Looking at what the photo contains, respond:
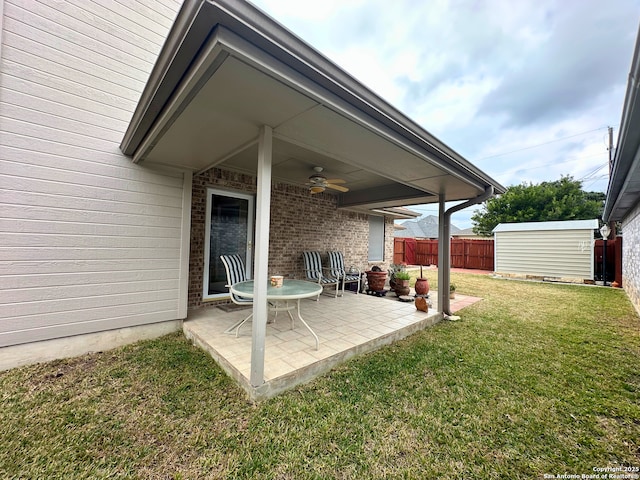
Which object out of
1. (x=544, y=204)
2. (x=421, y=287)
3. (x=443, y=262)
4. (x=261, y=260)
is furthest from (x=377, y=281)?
(x=544, y=204)

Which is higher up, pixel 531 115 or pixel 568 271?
pixel 531 115

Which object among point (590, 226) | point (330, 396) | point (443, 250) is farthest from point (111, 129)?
point (590, 226)

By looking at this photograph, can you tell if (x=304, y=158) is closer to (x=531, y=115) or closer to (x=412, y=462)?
(x=412, y=462)

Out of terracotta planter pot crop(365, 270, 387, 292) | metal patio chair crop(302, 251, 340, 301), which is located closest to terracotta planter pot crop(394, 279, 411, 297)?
terracotta planter pot crop(365, 270, 387, 292)

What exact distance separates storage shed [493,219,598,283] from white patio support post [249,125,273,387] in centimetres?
1288

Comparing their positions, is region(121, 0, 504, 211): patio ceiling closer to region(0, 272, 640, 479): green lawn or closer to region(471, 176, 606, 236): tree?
region(0, 272, 640, 479): green lawn

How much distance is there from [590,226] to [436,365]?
36.7 feet

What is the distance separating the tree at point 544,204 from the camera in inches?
695

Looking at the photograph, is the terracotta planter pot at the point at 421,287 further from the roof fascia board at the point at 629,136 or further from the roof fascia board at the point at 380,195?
the roof fascia board at the point at 629,136

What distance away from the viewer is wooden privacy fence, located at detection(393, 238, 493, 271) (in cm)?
1459

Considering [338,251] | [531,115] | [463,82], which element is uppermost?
[531,115]

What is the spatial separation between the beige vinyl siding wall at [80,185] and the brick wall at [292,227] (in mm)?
571

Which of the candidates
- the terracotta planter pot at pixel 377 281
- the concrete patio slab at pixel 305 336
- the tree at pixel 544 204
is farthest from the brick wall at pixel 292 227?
the tree at pixel 544 204

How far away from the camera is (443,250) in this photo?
17.0 feet
